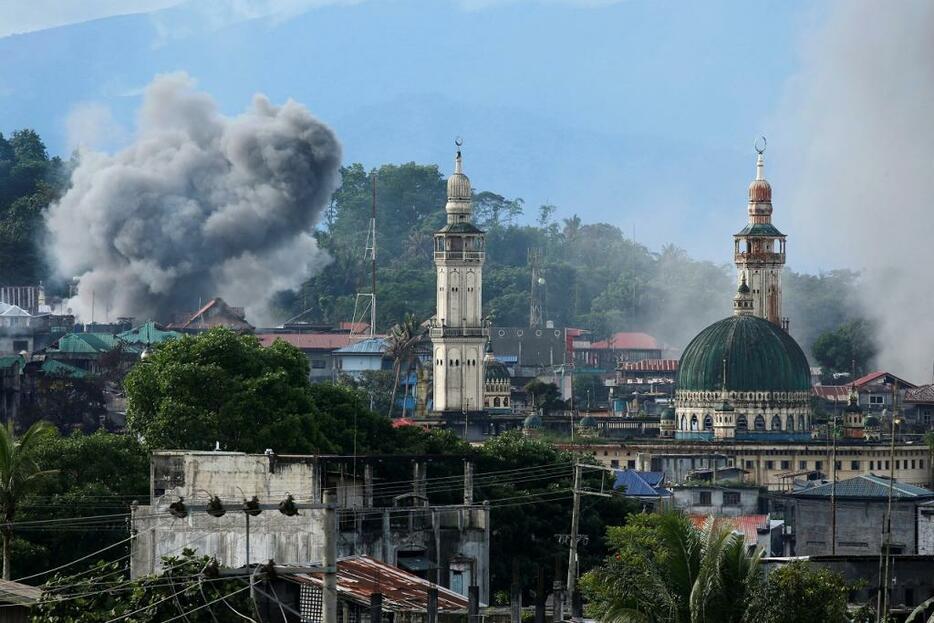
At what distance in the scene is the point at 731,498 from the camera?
112812 mm

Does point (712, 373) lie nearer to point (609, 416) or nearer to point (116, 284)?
point (609, 416)

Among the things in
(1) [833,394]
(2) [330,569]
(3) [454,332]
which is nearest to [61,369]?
(3) [454,332]

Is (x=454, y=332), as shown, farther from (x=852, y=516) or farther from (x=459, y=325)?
(x=852, y=516)

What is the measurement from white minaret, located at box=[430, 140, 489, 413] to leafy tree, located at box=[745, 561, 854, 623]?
10833 centimetres

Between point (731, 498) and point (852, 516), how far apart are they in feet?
58.3

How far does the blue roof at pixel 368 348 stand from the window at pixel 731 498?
8129 centimetres

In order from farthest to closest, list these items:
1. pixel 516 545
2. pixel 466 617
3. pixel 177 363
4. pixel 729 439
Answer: pixel 729 439 → pixel 177 363 → pixel 516 545 → pixel 466 617

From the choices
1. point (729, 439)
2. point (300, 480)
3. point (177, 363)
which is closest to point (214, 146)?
point (729, 439)

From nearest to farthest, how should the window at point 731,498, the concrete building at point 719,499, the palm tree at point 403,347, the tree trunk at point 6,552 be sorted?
the tree trunk at point 6,552
the concrete building at point 719,499
the window at point 731,498
the palm tree at point 403,347

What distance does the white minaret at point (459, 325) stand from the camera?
158750 millimetres

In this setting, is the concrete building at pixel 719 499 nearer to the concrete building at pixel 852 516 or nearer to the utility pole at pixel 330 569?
the concrete building at pixel 852 516

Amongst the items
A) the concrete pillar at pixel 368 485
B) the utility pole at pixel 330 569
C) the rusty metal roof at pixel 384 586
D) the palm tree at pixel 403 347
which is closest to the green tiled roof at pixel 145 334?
the palm tree at pixel 403 347

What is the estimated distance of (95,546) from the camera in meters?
67.1

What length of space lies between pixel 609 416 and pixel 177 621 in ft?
399
